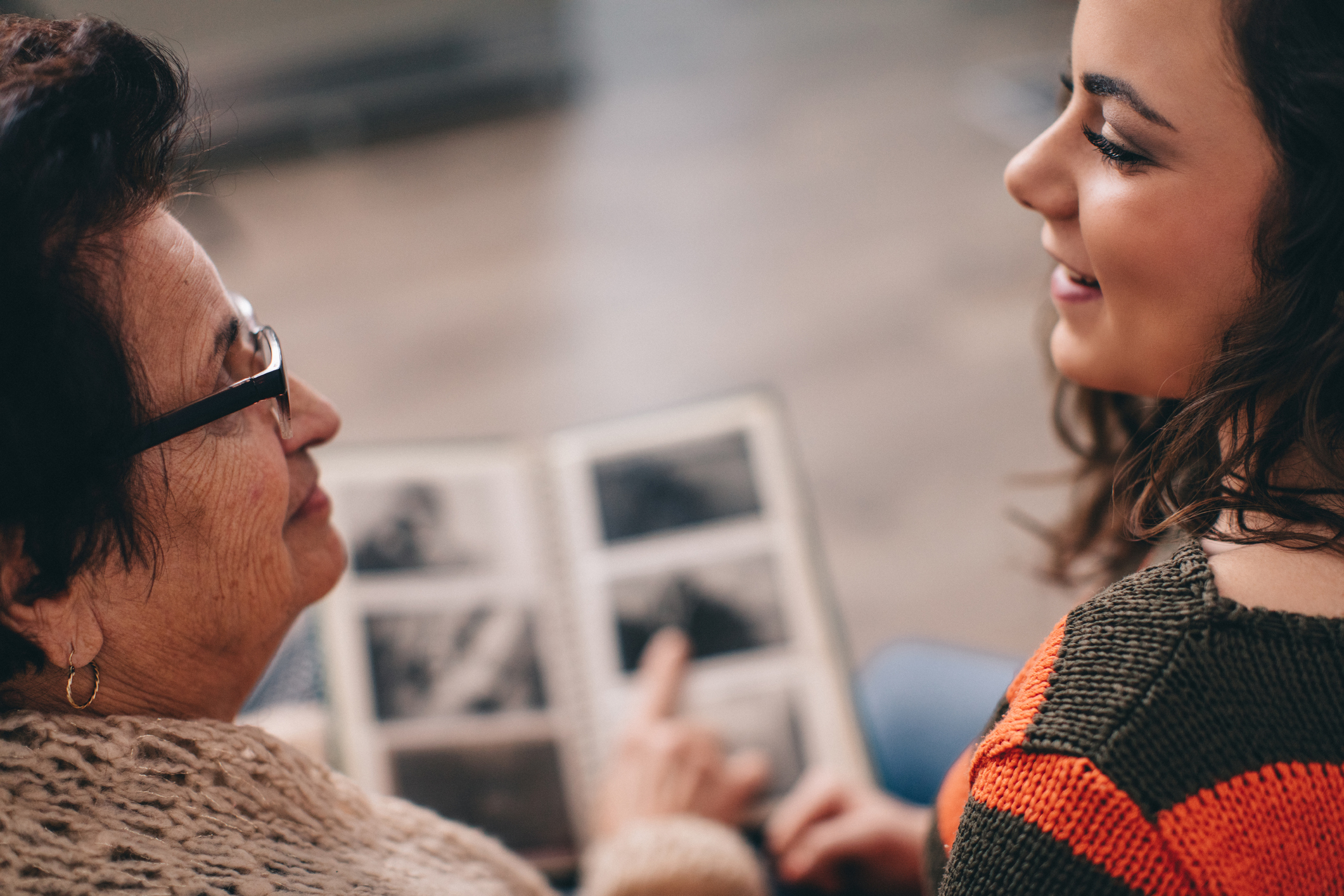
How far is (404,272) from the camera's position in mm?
2486

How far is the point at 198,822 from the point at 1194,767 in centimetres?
56

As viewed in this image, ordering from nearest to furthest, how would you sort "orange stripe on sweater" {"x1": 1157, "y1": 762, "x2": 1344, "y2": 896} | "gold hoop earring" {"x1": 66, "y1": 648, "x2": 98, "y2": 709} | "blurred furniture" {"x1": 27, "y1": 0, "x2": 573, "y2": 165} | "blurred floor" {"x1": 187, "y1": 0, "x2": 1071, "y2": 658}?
"orange stripe on sweater" {"x1": 1157, "y1": 762, "x2": 1344, "y2": 896}, "gold hoop earring" {"x1": 66, "y1": 648, "x2": 98, "y2": 709}, "blurred floor" {"x1": 187, "y1": 0, "x2": 1071, "y2": 658}, "blurred furniture" {"x1": 27, "y1": 0, "x2": 573, "y2": 165}

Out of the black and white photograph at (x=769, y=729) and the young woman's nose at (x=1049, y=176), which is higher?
the young woman's nose at (x=1049, y=176)

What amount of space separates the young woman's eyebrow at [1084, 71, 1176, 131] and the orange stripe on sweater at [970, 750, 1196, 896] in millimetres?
380

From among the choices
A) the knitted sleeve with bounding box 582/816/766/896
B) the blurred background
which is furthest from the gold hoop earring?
the blurred background

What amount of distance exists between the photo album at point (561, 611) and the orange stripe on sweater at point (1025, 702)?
55cm

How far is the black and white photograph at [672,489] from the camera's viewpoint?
4.10ft

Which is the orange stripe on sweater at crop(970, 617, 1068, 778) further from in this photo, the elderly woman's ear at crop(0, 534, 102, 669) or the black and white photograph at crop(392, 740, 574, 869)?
the black and white photograph at crop(392, 740, 574, 869)

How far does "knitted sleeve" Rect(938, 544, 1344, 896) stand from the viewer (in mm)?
489

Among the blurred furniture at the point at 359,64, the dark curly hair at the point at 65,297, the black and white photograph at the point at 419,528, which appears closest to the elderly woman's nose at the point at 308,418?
the dark curly hair at the point at 65,297

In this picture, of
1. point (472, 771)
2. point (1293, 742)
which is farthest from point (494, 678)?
point (1293, 742)

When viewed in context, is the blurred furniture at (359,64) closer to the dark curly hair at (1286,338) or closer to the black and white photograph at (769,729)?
the black and white photograph at (769,729)

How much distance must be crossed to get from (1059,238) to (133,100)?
2.08 feet

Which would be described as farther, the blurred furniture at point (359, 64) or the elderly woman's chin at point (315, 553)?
the blurred furniture at point (359, 64)
